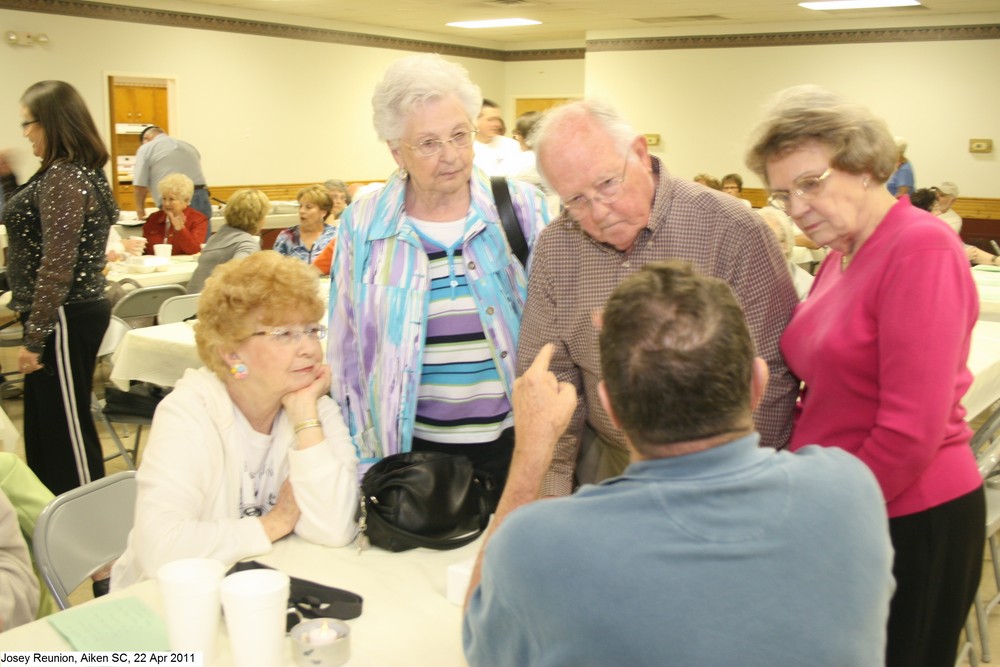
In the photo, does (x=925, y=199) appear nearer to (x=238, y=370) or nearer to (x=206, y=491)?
(x=238, y=370)

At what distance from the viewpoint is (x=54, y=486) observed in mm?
4098

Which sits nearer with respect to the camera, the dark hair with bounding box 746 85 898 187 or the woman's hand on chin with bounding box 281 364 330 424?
the dark hair with bounding box 746 85 898 187

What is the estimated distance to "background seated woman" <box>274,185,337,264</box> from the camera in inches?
241

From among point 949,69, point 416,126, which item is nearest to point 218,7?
point 949,69

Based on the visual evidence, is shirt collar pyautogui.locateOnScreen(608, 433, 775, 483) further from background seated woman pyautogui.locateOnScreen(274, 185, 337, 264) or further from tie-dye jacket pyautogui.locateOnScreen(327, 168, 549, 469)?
background seated woman pyautogui.locateOnScreen(274, 185, 337, 264)

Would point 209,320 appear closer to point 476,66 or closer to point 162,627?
point 162,627

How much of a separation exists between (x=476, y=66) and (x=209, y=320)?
15.4m

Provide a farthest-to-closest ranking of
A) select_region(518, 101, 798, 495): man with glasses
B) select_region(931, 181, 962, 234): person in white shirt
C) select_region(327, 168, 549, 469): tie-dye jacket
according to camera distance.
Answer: select_region(931, 181, 962, 234): person in white shirt, select_region(327, 168, 549, 469): tie-dye jacket, select_region(518, 101, 798, 495): man with glasses

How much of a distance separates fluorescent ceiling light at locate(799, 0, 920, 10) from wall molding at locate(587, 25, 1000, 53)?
1087mm

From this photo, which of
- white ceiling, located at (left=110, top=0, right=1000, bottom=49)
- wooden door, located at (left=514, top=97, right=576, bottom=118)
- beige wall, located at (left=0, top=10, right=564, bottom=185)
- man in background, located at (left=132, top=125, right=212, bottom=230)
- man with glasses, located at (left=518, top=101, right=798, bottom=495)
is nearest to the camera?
man with glasses, located at (left=518, top=101, right=798, bottom=495)

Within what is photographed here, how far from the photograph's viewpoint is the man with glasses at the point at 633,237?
72.8 inches

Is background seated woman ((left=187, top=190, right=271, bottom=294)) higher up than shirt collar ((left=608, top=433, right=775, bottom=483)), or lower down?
lower down

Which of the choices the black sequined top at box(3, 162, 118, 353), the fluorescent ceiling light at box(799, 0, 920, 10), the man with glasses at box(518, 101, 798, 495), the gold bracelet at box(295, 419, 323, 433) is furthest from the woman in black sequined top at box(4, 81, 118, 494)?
the fluorescent ceiling light at box(799, 0, 920, 10)

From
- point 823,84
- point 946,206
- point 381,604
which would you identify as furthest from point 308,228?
point 823,84
